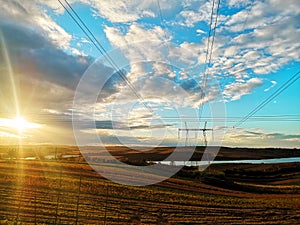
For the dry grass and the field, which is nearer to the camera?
the dry grass

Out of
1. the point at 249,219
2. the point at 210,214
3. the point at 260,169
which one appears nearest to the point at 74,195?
the point at 210,214

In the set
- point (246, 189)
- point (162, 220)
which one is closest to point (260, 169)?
point (246, 189)

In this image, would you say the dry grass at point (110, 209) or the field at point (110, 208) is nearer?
the dry grass at point (110, 209)

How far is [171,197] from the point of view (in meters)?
33.9

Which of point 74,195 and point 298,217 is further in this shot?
point 74,195

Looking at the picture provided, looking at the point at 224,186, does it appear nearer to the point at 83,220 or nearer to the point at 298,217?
the point at 298,217

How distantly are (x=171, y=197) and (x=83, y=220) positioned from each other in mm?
16757

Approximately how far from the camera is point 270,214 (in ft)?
81.4

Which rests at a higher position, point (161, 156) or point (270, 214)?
point (161, 156)

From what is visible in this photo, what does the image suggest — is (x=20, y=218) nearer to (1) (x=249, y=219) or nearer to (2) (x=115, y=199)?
(2) (x=115, y=199)

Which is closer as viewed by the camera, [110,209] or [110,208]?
[110,209]

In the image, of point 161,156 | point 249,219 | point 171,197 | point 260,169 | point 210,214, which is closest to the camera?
point 249,219

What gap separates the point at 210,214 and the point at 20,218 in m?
13.7

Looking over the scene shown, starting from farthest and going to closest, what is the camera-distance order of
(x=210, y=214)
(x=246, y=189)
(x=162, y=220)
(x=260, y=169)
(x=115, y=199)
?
(x=260, y=169) → (x=246, y=189) → (x=115, y=199) → (x=210, y=214) → (x=162, y=220)
